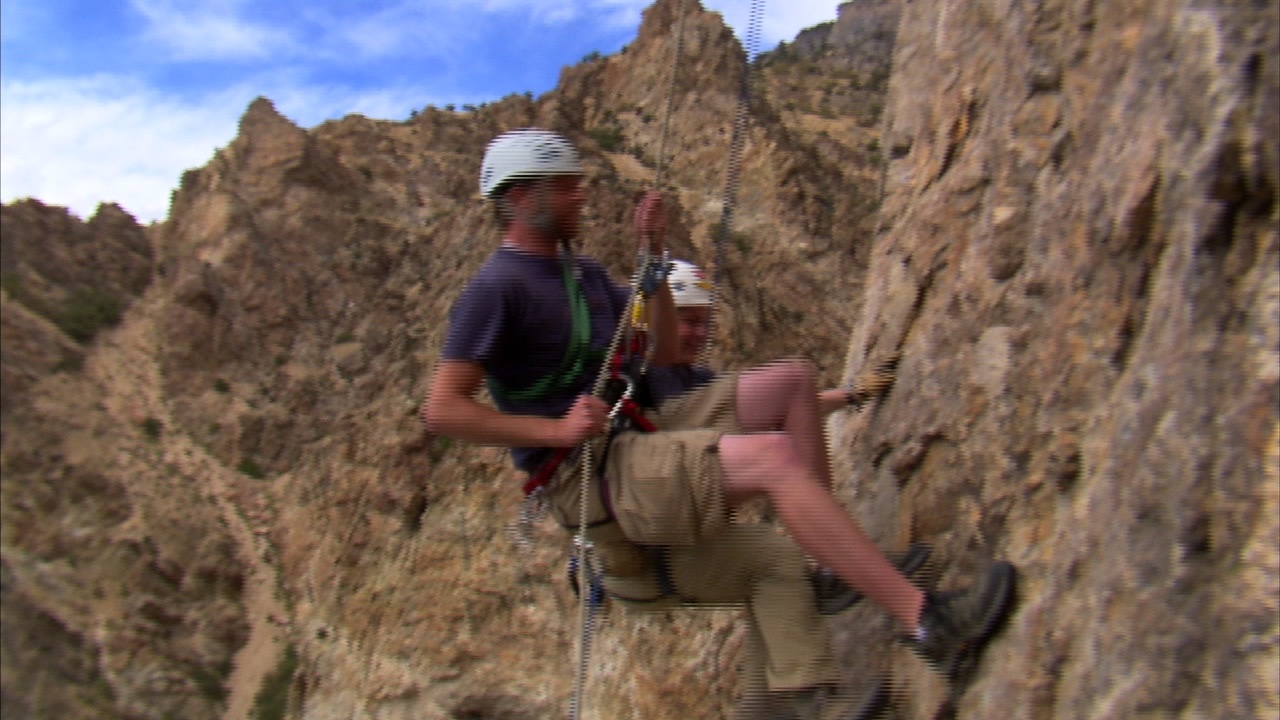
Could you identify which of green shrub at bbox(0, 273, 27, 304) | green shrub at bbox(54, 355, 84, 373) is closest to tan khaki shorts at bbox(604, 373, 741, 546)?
green shrub at bbox(54, 355, 84, 373)

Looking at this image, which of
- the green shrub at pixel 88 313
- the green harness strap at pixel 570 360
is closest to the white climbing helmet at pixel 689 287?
the green harness strap at pixel 570 360

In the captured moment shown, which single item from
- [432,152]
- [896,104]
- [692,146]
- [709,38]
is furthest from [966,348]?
[432,152]

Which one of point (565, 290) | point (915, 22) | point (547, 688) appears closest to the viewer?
point (565, 290)

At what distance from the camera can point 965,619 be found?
2.71m

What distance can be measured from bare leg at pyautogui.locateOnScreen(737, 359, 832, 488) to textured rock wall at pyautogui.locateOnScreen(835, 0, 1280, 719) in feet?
1.58

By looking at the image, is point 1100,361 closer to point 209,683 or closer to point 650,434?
point 650,434

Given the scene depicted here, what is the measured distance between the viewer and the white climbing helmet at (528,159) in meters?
3.01

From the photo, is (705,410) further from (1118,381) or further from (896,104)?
(896,104)

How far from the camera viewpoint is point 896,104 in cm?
499

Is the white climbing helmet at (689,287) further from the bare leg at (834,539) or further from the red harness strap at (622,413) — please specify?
the bare leg at (834,539)

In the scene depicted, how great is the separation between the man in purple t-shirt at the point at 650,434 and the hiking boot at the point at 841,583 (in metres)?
0.11

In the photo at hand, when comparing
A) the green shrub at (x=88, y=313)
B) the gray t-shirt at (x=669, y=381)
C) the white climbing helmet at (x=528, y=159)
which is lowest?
the green shrub at (x=88, y=313)

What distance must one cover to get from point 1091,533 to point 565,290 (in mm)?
1543

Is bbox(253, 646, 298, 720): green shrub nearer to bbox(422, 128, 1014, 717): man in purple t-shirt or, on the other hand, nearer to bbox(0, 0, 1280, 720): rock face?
bbox(0, 0, 1280, 720): rock face
